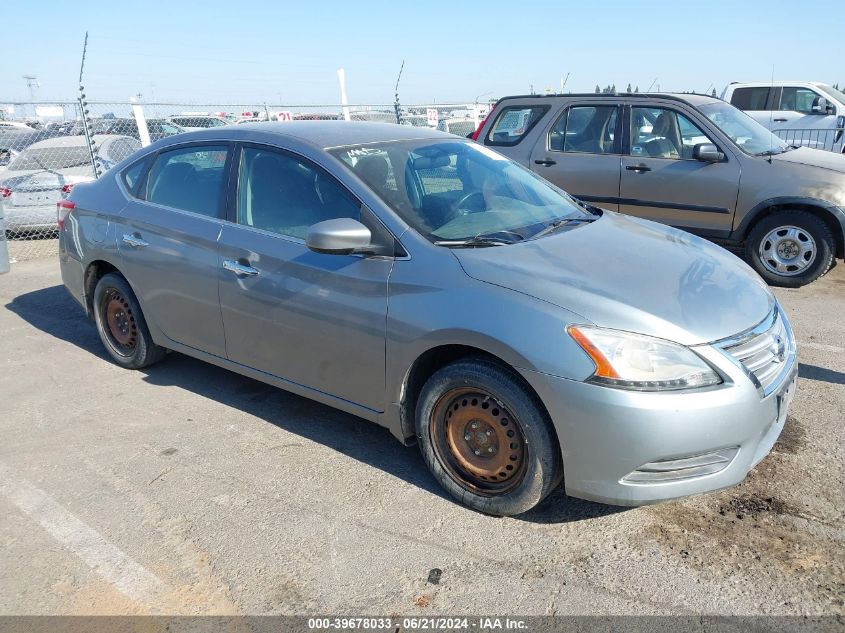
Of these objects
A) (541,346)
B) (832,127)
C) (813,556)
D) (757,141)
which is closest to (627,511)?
(813,556)

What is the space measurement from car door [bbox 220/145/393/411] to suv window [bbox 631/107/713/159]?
4674 mm

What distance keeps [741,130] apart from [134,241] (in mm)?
5921

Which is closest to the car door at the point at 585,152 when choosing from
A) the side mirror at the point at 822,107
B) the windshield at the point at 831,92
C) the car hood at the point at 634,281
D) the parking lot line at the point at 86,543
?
the car hood at the point at 634,281

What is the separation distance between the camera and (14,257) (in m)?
8.98

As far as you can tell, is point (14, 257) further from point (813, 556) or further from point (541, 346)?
point (813, 556)

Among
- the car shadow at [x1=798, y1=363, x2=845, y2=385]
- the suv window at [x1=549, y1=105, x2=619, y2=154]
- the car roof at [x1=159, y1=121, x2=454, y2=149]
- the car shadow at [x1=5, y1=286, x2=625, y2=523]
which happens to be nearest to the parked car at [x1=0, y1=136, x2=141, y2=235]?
the car shadow at [x1=5, y1=286, x2=625, y2=523]

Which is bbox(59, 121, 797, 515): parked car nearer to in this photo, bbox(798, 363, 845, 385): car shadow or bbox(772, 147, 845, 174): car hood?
bbox(798, 363, 845, 385): car shadow

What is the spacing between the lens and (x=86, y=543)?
3055 mm

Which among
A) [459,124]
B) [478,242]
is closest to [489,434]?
[478,242]

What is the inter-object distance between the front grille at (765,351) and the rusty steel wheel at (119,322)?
3720mm

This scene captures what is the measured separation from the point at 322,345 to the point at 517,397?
1.12 metres

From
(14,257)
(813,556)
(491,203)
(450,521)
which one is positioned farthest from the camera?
(14,257)

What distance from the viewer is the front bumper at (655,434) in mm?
2701

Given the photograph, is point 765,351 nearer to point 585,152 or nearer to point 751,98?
point 585,152
